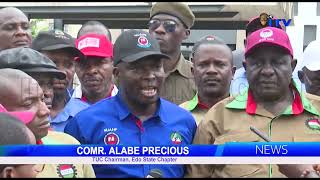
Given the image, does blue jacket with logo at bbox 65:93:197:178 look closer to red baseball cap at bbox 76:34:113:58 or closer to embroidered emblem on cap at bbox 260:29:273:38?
embroidered emblem on cap at bbox 260:29:273:38

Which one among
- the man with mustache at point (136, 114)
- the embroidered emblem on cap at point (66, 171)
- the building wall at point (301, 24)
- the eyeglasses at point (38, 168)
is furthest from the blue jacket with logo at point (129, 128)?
the building wall at point (301, 24)

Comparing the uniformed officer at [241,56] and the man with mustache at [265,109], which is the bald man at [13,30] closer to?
the uniformed officer at [241,56]

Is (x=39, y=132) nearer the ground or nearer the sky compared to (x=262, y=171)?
nearer the sky

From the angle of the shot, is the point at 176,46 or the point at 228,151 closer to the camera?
the point at 228,151

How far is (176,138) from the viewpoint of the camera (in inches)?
129

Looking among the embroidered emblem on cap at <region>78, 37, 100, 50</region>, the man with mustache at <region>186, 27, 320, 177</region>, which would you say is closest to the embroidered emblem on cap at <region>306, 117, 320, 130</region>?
the man with mustache at <region>186, 27, 320, 177</region>

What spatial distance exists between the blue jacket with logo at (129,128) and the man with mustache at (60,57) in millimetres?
483

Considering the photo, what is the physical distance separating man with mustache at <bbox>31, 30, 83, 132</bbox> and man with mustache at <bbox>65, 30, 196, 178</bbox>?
0.48 meters

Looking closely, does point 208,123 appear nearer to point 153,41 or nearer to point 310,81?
point 153,41

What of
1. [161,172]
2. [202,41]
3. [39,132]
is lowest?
[161,172]

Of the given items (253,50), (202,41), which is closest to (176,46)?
(202,41)

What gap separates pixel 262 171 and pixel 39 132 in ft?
3.39

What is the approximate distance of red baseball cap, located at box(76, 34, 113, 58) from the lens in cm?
416

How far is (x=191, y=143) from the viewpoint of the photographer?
3301 millimetres
